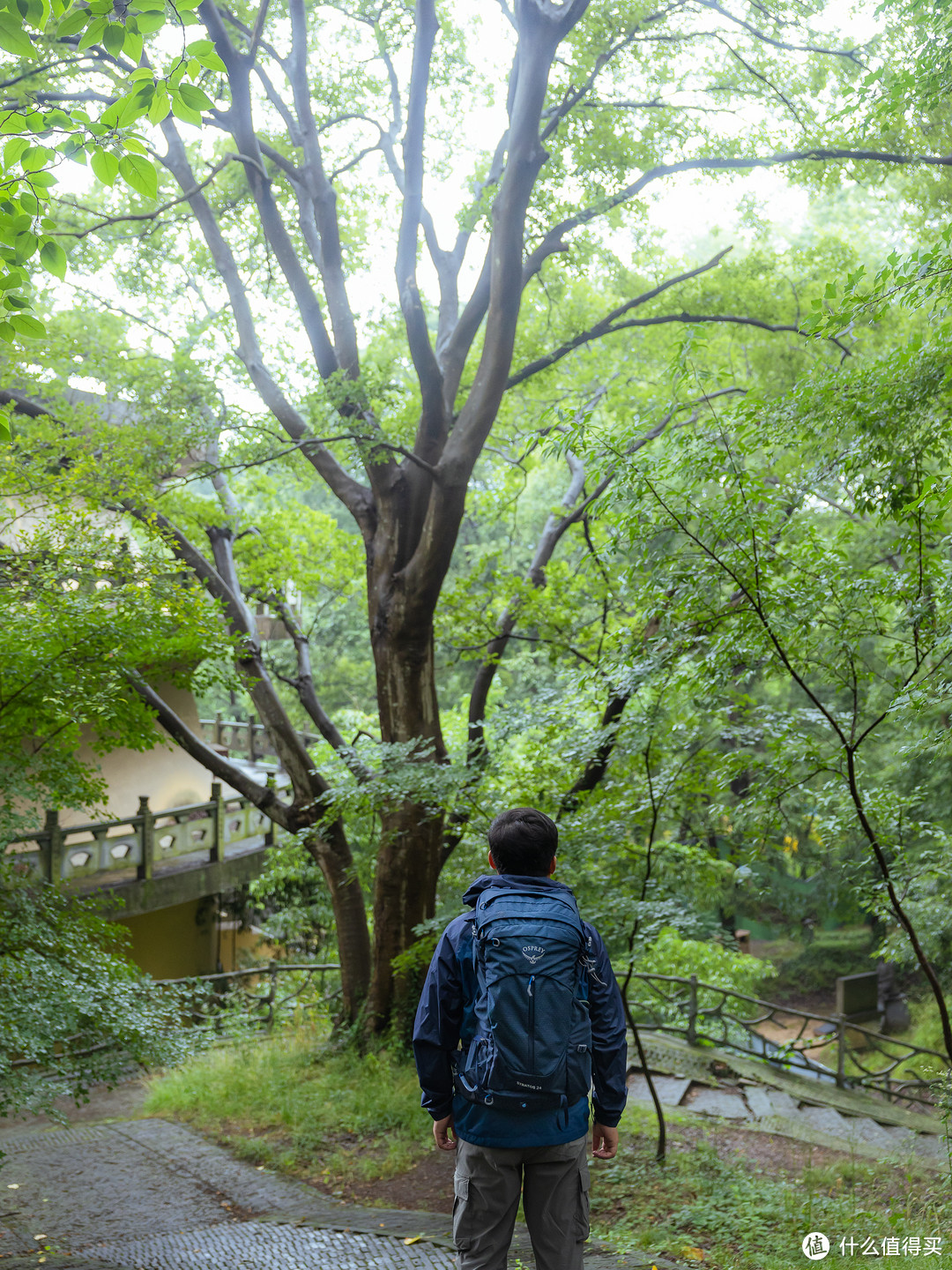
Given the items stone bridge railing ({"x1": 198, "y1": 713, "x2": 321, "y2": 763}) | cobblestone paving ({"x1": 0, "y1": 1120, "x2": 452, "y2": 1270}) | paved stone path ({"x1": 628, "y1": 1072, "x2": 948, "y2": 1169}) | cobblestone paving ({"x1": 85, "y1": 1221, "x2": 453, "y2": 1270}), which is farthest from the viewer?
stone bridge railing ({"x1": 198, "y1": 713, "x2": 321, "y2": 763})

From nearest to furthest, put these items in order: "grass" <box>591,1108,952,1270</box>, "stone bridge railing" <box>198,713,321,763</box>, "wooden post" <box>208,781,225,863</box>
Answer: "grass" <box>591,1108,952,1270</box> < "wooden post" <box>208,781,225,863</box> < "stone bridge railing" <box>198,713,321,763</box>

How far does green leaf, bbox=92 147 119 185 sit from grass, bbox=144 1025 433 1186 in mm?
6045

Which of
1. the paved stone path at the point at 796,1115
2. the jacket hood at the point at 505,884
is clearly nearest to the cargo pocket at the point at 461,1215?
the jacket hood at the point at 505,884

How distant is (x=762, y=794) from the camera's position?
5.18 meters

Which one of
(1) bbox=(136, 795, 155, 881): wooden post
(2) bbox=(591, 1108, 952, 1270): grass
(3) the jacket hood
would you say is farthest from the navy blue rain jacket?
(1) bbox=(136, 795, 155, 881): wooden post

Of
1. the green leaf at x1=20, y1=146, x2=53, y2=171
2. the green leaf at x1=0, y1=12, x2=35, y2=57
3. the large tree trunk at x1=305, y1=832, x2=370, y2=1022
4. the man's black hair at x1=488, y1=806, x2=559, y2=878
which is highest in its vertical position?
the green leaf at x1=0, y1=12, x2=35, y2=57

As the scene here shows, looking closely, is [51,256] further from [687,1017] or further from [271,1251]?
[687,1017]

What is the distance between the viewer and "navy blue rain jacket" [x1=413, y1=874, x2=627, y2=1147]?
2691 mm

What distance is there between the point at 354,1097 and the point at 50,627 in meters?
4.66

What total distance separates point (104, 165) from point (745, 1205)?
19.2 feet

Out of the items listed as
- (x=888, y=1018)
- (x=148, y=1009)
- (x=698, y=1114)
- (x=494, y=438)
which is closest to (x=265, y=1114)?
(x=148, y=1009)

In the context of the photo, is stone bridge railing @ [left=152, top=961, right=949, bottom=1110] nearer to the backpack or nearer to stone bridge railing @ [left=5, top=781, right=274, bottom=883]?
stone bridge railing @ [left=5, top=781, right=274, bottom=883]

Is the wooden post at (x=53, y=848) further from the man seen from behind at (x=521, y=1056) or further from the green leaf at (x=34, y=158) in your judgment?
the man seen from behind at (x=521, y=1056)

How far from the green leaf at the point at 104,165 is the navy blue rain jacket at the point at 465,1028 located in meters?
2.74
